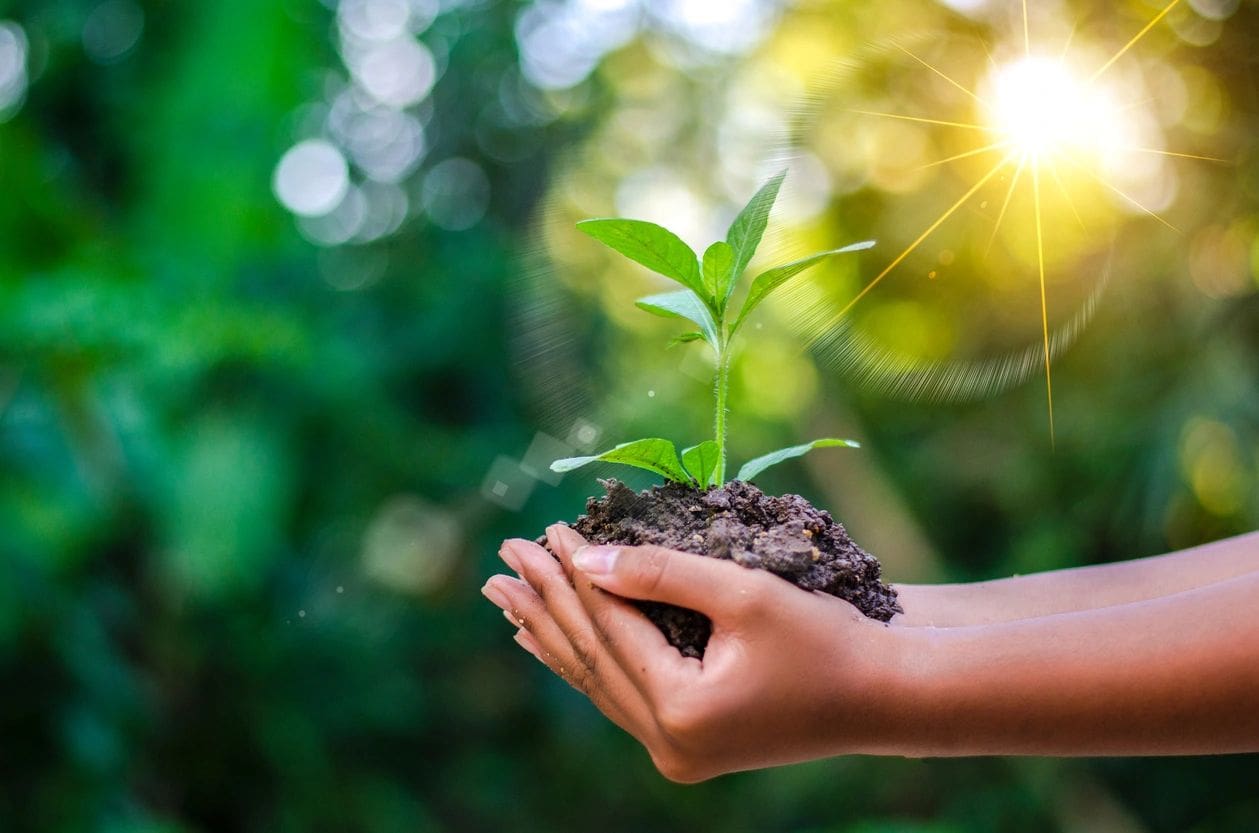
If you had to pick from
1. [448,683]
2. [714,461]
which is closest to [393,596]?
[448,683]

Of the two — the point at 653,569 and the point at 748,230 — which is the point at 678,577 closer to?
the point at 653,569

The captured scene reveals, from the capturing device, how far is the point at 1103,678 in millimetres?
603

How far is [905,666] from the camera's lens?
612mm

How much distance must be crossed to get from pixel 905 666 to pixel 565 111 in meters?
3.53

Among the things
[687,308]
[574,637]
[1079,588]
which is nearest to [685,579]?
[574,637]

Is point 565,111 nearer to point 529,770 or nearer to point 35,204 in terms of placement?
point 35,204

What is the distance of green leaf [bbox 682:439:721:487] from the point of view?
730mm

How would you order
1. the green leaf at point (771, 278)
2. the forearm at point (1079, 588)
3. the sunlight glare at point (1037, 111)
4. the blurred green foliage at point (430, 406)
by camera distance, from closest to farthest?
the green leaf at point (771, 278) < the forearm at point (1079, 588) < the sunlight glare at point (1037, 111) < the blurred green foliage at point (430, 406)

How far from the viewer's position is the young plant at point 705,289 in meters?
0.69

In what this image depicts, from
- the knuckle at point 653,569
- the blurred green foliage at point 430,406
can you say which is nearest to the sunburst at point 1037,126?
the blurred green foliage at point 430,406

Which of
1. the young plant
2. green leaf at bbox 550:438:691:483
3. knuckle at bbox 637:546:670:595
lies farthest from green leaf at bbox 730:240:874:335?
knuckle at bbox 637:546:670:595

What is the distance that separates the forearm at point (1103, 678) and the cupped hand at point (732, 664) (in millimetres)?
28

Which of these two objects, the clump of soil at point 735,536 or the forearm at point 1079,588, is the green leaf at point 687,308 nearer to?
the clump of soil at point 735,536

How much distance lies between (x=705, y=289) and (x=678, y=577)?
0.25 meters
